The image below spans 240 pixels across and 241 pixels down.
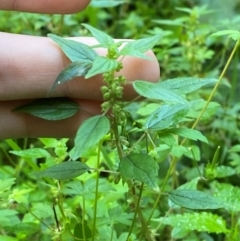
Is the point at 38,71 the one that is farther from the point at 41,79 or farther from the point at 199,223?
the point at 199,223

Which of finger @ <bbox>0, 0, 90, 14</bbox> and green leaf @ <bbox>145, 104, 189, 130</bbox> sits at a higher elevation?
finger @ <bbox>0, 0, 90, 14</bbox>

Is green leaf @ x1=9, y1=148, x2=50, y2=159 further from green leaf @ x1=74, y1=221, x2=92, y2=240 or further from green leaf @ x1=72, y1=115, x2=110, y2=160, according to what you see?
green leaf @ x1=72, y1=115, x2=110, y2=160

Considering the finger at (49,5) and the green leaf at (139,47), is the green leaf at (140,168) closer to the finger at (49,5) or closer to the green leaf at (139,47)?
the green leaf at (139,47)

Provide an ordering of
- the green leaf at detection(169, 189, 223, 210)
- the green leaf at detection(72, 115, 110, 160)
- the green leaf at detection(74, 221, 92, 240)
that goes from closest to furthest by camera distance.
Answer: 1. the green leaf at detection(72, 115, 110, 160)
2. the green leaf at detection(169, 189, 223, 210)
3. the green leaf at detection(74, 221, 92, 240)

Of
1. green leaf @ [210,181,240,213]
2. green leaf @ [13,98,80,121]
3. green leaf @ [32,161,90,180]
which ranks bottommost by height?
green leaf @ [210,181,240,213]

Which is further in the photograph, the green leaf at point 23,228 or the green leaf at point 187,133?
the green leaf at point 23,228

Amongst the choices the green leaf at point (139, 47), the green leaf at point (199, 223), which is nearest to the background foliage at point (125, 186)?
the green leaf at point (199, 223)

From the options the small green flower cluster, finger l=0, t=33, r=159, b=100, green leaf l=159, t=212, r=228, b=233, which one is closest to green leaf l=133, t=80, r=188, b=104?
the small green flower cluster

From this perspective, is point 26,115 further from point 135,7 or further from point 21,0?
point 135,7
